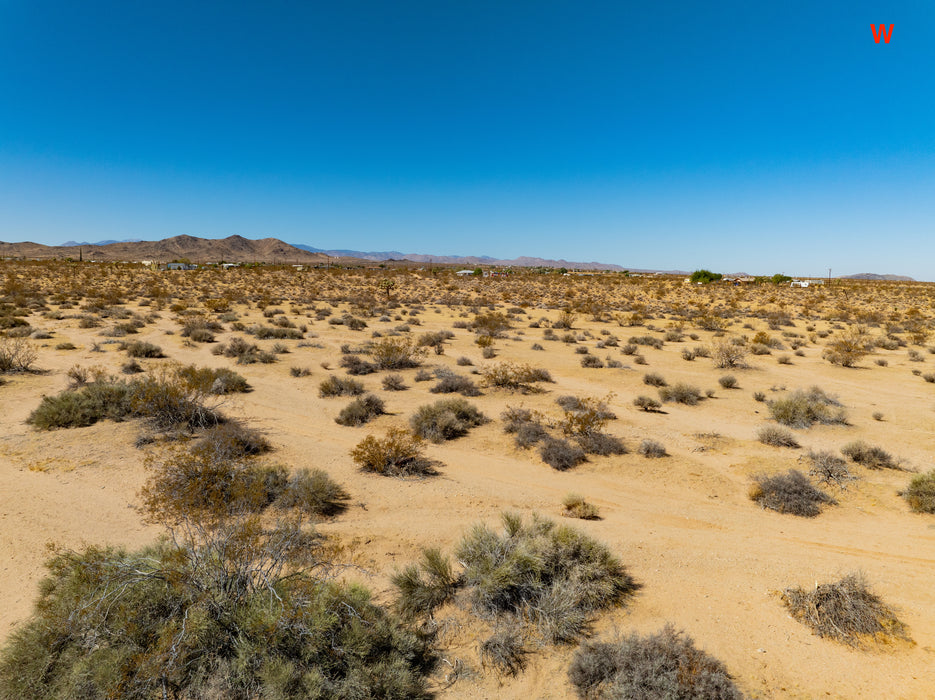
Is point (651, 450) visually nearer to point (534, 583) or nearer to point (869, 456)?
point (869, 456)

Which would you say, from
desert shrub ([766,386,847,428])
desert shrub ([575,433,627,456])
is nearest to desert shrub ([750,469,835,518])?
desert shrub ([575,433,627,456])

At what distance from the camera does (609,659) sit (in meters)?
4.05

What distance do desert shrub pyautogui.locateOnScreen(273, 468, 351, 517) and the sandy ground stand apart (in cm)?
33

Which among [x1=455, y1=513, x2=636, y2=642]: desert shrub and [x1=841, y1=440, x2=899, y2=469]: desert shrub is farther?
[x1=841, y1=440, x2=899, y2=469]: desert shrub

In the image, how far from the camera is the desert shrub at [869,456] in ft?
28.1

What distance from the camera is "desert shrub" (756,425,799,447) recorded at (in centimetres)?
960

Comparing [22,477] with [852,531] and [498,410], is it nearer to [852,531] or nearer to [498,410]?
[498,410]

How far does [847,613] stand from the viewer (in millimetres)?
4598

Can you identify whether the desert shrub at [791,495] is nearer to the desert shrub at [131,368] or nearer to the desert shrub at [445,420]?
the desert shrub at [445,420]

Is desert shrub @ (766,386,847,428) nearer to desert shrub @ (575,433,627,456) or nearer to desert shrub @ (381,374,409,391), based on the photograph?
desert shrub @ (575,433,627,456)

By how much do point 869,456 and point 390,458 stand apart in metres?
8.95

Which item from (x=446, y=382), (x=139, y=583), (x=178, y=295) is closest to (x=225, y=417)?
(x=446, y=382)

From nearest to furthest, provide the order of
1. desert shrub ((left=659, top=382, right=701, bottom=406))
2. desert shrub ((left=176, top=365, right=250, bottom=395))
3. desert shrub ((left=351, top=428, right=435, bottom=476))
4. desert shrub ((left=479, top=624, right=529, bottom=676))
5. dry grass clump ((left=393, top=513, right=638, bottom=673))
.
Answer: desert shrub ((left=479, top=624, right=529, bottom=676)) → dry grass clump ((left=393, top=513, right=638, bottom=673)) → desert shrub ((left=351, top=428, right=435, bottom=476)) → desert shrub ((left=176, top=365, right=250, bottom=395)) → desert shrub ((left=659, top=382, right=701, bottom=406))

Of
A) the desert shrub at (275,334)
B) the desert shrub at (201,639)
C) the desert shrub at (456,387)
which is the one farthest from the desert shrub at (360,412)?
the desert shrub at (275,334)
